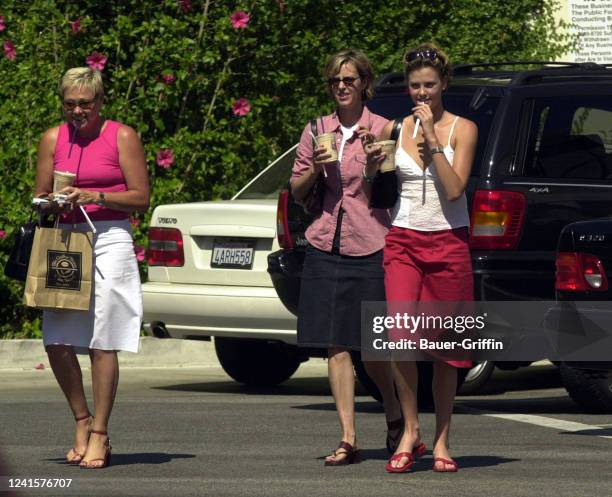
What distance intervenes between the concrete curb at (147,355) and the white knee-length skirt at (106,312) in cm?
591

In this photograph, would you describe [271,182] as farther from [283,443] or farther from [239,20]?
[283,443]

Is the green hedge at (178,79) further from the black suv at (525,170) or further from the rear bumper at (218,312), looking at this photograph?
the black suv at (525,170)

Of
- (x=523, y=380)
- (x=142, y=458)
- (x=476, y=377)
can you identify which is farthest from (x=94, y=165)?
(x=523, y=380)

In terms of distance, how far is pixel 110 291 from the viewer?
25.3 ft

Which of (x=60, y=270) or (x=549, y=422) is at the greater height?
(x=60, y=270)

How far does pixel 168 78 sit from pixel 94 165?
295 inches

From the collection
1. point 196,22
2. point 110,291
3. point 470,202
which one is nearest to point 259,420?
point 470,202

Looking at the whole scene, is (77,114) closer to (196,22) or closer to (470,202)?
(470,202)

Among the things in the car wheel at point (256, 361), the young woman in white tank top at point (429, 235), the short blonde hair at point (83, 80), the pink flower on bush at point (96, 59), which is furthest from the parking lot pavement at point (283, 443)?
the pink flower on bush at point (96, 59)

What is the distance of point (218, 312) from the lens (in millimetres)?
11219

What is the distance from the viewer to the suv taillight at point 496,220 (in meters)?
9.62

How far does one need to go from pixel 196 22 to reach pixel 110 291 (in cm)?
791

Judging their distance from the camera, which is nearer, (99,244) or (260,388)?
(99,244)

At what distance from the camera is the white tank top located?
24.9ft
